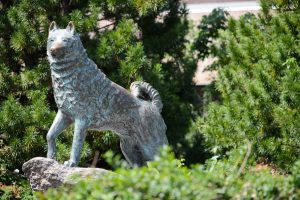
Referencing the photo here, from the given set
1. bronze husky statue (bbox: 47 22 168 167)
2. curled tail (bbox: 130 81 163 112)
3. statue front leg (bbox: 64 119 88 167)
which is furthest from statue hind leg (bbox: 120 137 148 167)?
statue front leg (bbox: 64 119 88 167)

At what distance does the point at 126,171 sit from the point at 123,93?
2.73 meters

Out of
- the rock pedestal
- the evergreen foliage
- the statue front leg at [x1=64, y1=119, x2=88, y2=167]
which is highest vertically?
the statue front leg at [x1=64, y1=119, x2=88, y2=167]

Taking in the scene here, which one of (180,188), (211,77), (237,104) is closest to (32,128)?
(237,104)

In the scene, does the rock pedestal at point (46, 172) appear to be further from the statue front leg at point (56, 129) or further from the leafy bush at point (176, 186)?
the leafy bush at point (176, 186)

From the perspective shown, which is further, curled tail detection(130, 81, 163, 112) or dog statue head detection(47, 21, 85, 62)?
curled tail detection(130, 81, 163, 112)

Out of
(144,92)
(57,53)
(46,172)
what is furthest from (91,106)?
(144,92)

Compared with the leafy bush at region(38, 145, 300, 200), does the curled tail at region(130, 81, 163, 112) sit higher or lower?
lower

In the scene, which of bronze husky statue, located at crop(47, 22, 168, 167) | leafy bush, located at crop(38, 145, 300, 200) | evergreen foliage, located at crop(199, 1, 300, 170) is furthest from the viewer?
evergreen foliage, located at crop(199, 1, 300, 170)

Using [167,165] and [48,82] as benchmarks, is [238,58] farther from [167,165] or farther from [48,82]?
→ [167,165]

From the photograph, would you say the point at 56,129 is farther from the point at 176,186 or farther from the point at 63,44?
the point at 176,186

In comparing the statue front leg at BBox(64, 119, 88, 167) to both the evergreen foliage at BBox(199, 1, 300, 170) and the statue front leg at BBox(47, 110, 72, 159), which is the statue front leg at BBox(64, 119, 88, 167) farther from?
the evergreen foliage at BBox(199, 1, 300, 170)

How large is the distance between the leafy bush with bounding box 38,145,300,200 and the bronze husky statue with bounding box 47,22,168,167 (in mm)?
2244

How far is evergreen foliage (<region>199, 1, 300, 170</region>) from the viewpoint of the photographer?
10.1m

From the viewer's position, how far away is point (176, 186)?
17.5 ft
